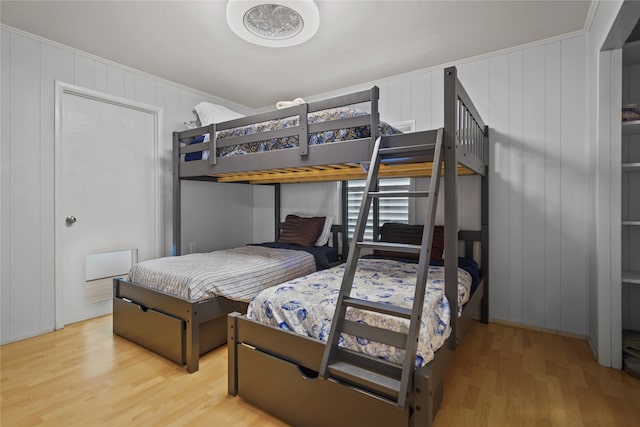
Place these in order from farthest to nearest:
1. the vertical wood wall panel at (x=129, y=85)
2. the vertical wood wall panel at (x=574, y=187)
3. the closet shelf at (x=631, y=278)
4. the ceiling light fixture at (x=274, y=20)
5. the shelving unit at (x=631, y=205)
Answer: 1. the vertical wood wall panel at (x=129, y=85)
2. the vertical wood wall panel at (x=574, y=187)
3. the shelving unit at (x=631, y=205)
4. the closet shelf at (x=631, y=278)
5. the ceiling light fixture at (x=274, y=20)

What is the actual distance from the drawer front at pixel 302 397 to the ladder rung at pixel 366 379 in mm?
39

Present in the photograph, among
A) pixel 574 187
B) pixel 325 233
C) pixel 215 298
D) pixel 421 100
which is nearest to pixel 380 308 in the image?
pixel 215 298

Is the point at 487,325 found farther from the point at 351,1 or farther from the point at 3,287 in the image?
the point at 3,287

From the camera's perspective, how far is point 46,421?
1.58 metres

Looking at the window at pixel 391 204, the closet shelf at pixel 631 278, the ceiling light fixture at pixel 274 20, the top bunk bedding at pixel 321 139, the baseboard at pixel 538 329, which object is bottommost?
the baseboard at pixel 538 329

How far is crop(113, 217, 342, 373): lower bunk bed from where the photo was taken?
82.4 inches

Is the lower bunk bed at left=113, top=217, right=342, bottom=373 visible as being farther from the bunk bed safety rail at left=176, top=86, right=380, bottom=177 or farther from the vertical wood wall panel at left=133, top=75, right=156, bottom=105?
the vertical wood wall panel at left=133, top=75, right=156, bottom=105

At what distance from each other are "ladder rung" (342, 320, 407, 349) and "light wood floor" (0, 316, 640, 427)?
602 mm

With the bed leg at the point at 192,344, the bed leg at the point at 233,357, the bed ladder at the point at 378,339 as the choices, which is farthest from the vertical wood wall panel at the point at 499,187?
the bed leg at the point at 192,344

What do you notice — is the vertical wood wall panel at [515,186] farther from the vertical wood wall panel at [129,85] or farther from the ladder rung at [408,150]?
the vertical wood wall panel at [129,85]

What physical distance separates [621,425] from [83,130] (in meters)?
4.18

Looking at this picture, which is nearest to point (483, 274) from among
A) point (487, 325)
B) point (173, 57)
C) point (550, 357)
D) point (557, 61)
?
point (487, 325)

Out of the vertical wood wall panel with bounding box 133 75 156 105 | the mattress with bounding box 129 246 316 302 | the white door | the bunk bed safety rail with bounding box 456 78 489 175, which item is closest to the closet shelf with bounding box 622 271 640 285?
the bunk bed safety rail with bounding box 456 78 489 175

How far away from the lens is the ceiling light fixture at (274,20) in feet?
6.36
